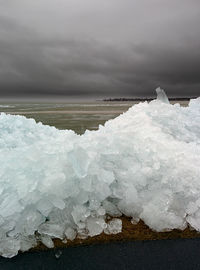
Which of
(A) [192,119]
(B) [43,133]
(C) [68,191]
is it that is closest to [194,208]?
(C) [68,191]

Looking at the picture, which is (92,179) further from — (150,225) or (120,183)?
(150,225)

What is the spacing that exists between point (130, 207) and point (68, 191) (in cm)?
64

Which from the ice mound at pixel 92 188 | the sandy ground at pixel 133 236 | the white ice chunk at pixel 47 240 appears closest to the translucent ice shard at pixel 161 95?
the ice mound at pixel 92 188

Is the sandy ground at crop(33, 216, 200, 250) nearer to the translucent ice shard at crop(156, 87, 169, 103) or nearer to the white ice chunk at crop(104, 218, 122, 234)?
the white ice chunk at crop(104, 218, 122, 234)

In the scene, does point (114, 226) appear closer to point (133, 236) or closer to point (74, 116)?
point (133, 236)

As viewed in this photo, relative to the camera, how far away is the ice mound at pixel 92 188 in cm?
278

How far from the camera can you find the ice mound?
278cm

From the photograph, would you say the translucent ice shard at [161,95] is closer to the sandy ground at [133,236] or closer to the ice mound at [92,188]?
the ice mound at [92,188]

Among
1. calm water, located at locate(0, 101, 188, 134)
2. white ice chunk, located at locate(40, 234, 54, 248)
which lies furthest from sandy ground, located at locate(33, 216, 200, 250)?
calm water, located at locate(0, 101, 188, 134)

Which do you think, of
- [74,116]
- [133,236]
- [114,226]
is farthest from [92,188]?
[74,116]

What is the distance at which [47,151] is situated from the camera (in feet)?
10.5

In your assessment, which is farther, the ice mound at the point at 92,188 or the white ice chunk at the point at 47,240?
the ice mound at the point at 92,188

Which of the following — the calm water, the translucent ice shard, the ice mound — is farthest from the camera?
the calm water

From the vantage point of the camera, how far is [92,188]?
10.1 feet
